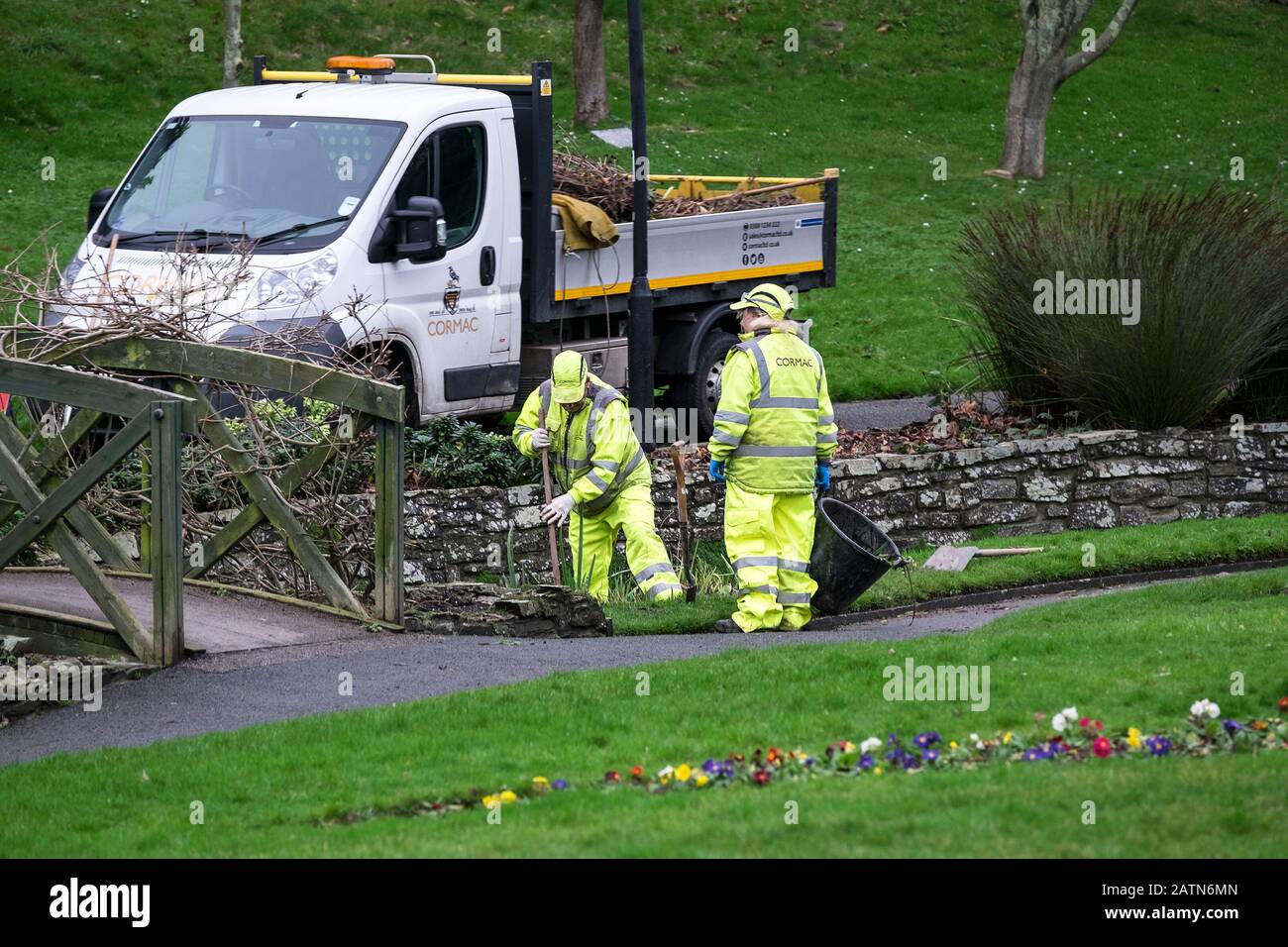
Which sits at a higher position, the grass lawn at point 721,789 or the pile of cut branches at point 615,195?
the pile of cut branches at point 615,195

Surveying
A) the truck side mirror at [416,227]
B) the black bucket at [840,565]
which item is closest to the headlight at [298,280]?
the truck side mirror at [416,227]

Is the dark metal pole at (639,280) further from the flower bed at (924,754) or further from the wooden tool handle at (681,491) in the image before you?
the flower bed at (924,754)

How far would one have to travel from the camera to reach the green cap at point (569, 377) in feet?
35.0

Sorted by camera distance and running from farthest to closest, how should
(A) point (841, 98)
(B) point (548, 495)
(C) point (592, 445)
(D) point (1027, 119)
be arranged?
1. (A) point (841, 98)
2. (D) point (1027, 119)
3. (B) point (548, 495)
4. (C) point (592, 445)

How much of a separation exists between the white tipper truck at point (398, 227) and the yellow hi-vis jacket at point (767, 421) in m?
2.42

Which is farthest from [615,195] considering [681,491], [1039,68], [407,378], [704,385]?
[1039,68]

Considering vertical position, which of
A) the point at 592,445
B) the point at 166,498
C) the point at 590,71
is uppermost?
the point at 590,71

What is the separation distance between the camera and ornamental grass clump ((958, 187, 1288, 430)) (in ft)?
45.7

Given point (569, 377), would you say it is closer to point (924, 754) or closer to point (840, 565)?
point (840, 565)

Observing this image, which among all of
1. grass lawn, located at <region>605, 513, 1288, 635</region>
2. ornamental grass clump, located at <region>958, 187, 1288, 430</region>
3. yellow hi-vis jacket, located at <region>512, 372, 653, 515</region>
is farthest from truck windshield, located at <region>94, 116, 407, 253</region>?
ornamental grass clump, located at <region>958, 187, 1288, 430</region>

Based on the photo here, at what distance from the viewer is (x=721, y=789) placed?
6137mm

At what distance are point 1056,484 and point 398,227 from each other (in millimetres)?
5471
